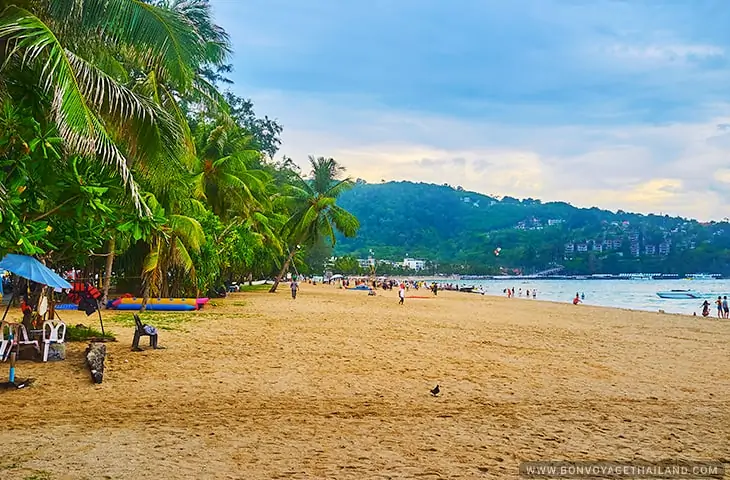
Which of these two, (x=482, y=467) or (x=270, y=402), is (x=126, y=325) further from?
(x=482, y=467)

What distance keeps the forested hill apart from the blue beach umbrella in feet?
294

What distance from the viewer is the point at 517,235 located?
422 ft

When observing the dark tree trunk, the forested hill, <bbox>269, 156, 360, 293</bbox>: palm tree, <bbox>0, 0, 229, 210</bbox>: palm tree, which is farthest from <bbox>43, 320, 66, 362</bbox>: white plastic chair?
the forested hill

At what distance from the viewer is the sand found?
187 inches

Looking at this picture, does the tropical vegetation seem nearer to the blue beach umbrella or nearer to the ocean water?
the blue beach umbrella

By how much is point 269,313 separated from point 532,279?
10323 centimetres

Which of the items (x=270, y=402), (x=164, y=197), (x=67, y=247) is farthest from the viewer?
(x=164, y=197)

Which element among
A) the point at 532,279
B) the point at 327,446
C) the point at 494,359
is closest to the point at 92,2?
the point at 327,446

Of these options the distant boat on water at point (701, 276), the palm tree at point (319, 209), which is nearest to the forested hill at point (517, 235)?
the distant boat on water at point (701, 276)

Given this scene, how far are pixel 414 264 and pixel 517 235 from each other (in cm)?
2644

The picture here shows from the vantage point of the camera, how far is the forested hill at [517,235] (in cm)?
11088

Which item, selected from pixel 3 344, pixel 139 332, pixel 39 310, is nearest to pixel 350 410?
pixel 139 332

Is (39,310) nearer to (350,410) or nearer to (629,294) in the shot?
(350,410)

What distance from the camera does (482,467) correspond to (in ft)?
15.4
